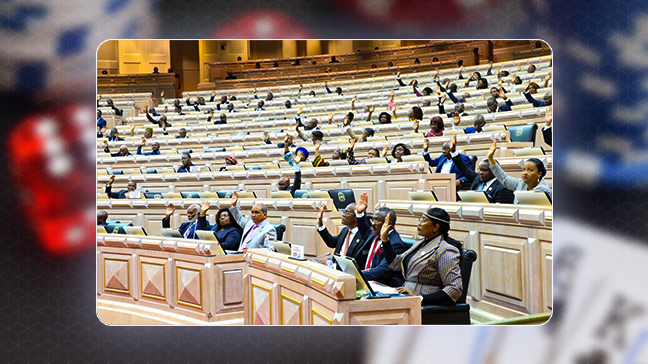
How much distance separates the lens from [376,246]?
281 centimetres

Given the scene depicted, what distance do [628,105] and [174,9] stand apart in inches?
77.4


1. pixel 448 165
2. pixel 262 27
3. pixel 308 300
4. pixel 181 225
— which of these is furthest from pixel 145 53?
pixel 308 300

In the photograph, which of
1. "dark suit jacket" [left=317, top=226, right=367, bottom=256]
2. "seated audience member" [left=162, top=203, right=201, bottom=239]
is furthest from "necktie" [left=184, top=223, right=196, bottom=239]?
"dark suit jacket" [left=317, top=226, right=367, bottom=256]

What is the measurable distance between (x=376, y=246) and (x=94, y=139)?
1.38 meters

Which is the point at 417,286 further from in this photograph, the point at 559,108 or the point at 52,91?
the point at 52,91

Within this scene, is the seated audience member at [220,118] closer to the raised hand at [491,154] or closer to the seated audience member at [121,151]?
the seated audience member at [121,151]

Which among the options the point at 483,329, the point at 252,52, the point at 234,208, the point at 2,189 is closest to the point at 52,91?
the point at 2,189

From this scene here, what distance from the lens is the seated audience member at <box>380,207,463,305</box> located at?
2.28 metres

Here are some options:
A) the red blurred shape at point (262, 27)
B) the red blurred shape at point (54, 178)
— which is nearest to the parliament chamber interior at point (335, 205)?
the red blurred shape at point (54, 178)

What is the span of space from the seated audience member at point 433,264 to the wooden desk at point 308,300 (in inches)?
Answer: 6.8

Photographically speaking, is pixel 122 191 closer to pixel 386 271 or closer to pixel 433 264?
pixel 386 271

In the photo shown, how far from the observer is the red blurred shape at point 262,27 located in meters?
2.45

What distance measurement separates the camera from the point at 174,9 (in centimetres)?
245

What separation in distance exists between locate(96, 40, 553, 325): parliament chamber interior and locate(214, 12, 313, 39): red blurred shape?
81cm
